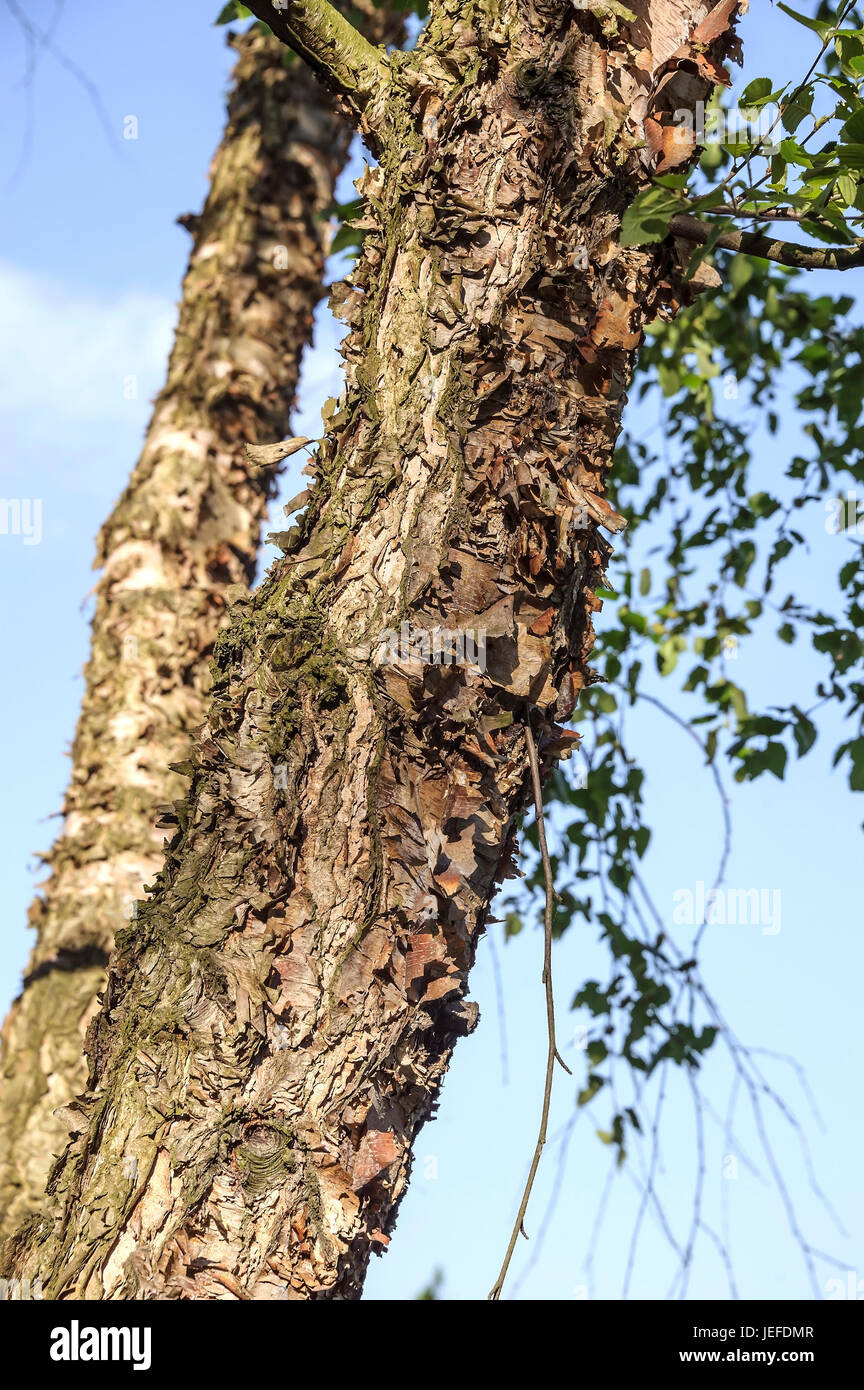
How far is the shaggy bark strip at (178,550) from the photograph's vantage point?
2666mm

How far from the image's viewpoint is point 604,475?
1.45 meters

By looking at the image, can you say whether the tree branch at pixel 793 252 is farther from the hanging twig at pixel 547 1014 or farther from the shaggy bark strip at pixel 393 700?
the hanging twig at pixel 547 1014

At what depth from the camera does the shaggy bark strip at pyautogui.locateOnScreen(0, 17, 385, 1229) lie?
267 centimetres

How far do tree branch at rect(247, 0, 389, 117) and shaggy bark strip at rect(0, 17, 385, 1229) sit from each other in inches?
65.3

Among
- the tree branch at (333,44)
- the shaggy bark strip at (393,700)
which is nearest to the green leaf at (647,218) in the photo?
the shaggy bark strip at (393,700)

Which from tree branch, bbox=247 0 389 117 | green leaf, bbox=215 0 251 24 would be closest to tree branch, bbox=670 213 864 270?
tree branch, bbox=247 0 389 117

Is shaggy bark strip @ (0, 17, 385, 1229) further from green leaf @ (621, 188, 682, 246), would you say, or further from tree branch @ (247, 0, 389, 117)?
green leaf @ (621, 188, 682, 246)

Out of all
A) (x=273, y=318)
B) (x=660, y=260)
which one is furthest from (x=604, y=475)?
(x=273, y=318)

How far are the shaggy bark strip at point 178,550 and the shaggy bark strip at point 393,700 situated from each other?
137 cm

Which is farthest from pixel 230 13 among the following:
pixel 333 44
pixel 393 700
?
pixel 393 700

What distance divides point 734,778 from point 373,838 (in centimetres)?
209

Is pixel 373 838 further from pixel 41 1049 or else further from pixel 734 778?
pixel 734 778

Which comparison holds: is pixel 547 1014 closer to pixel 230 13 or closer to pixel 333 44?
pixel 333 44

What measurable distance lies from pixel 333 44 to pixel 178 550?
177cm
